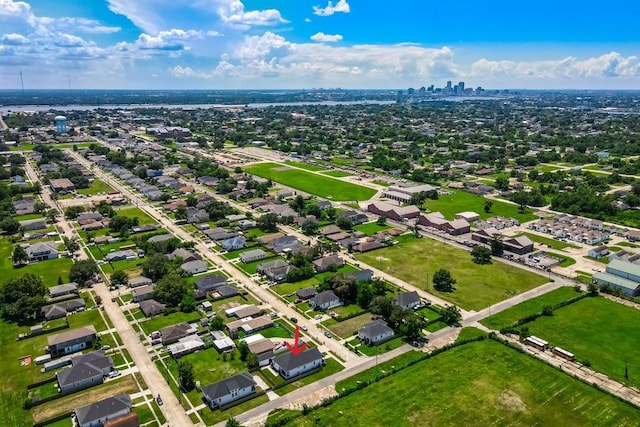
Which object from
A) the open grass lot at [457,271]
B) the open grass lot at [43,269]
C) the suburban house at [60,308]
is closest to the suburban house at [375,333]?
the open grass lot at [457,271]

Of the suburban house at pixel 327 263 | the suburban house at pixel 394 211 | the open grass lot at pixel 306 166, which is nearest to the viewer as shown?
the suburban house at pixel 327 263

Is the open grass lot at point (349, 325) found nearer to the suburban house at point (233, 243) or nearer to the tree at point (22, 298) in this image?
the suburban house at point (233, 243)

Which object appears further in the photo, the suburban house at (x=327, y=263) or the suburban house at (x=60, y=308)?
the suburban house at (x=327, y=263)

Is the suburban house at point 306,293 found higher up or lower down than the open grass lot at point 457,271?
higher up

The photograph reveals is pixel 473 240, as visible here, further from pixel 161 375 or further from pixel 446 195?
pixel 161 375

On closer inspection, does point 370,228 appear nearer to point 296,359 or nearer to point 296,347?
point 296,347

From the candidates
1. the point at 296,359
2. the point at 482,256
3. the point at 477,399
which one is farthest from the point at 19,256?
the point at 482,256
